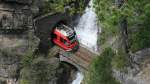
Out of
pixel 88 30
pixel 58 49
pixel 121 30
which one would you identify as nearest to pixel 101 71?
pixel 121 30

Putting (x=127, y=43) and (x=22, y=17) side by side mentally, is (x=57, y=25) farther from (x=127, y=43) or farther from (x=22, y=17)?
(x=127, y=43)

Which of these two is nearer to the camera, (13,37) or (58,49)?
(13,37)

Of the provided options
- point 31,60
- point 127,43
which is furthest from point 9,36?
point 127,43

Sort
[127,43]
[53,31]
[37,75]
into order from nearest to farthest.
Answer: [127,43], [37,75], [53,31]

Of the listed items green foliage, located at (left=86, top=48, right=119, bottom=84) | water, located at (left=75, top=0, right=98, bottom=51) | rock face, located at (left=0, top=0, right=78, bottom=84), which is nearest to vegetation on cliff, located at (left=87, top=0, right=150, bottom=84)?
green foliage, located at (left=86, top=48, right=119, bottom=84)

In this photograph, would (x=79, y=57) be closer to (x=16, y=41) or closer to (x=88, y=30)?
(x=88, y=30)
